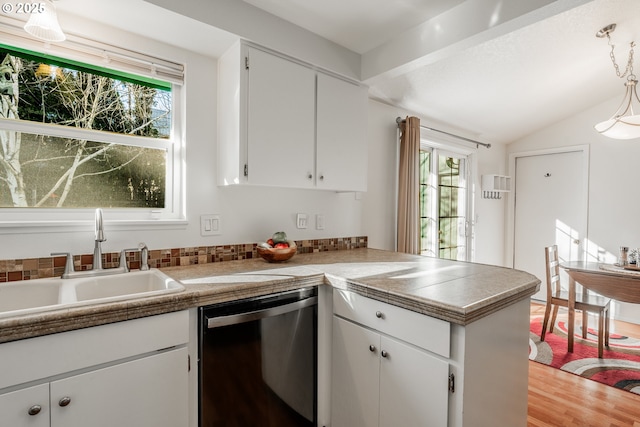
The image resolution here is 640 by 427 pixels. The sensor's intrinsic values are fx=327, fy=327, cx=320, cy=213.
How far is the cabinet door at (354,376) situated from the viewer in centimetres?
147

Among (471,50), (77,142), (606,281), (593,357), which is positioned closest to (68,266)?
(77,142)

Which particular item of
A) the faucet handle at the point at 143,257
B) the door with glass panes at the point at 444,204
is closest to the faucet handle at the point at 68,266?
the faucet handle at the point at 143,257

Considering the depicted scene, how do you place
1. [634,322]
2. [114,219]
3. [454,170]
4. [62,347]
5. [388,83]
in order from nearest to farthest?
1. [62,347]
2. [114,219]
3. [388,83]
4. [634,322]
5. [454,170]

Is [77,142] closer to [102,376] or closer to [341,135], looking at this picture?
[102,376]

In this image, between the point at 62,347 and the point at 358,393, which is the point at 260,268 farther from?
the point at 62,347

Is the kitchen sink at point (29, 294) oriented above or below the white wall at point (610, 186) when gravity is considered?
below

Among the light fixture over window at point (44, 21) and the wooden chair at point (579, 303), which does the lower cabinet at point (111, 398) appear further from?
the wooden chair at point (579, 303)

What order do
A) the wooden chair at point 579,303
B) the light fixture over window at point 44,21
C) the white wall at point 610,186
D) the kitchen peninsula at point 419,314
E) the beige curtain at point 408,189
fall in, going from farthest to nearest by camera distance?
1. the white wall at point 610,186
2. the beige curtain at point 408,189
3. the wooden chair at point 579,303
4. the light fixture over window at point 44,21
5. the kitchen peninsula at point 419,314

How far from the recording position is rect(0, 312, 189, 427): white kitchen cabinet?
3.16ft

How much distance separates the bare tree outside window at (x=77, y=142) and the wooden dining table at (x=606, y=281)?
3.38m

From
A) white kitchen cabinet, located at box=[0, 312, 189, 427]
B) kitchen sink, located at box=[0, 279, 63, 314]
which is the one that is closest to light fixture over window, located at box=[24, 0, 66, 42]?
kitchen sink, located at box=[0, 279, 63, 314]

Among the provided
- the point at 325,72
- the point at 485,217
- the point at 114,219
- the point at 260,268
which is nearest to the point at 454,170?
the point at 485,217

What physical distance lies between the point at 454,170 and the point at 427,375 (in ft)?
10.5

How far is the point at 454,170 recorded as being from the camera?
396cm
